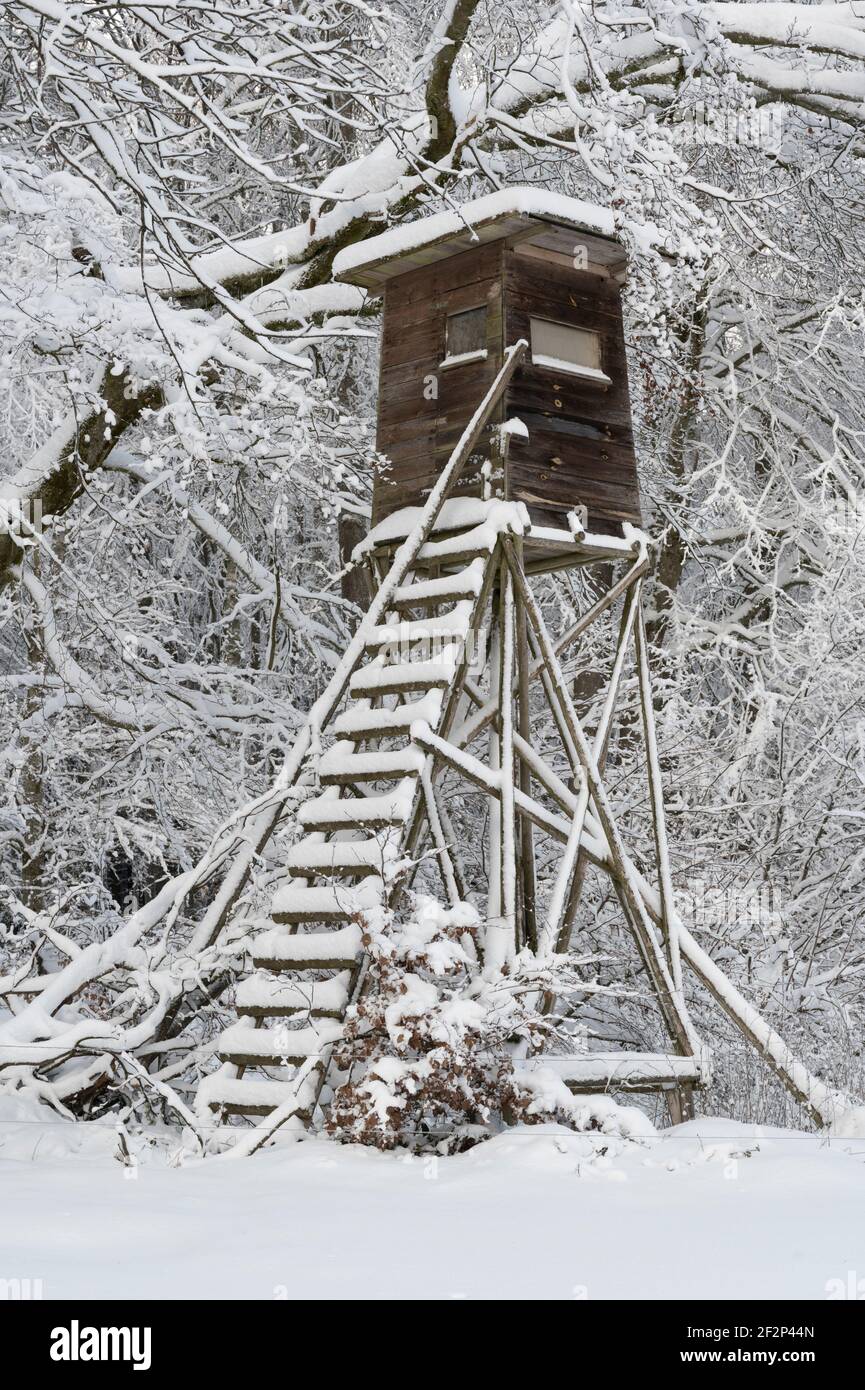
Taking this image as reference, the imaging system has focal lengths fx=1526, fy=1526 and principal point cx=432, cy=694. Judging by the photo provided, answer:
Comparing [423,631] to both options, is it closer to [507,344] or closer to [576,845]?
[576,845]

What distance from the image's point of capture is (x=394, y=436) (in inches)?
360

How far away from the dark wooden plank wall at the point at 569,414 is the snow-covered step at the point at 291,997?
2939 millimetres

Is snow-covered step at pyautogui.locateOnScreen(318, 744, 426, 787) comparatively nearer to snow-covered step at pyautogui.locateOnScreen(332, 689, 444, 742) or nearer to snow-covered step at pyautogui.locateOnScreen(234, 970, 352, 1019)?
snow-covered step at pyautogui.locateOnScreen(332, 689, 444, 742)

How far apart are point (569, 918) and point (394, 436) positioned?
9.93 feet

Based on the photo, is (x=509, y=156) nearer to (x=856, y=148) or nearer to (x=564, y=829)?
(x=856, y=148)

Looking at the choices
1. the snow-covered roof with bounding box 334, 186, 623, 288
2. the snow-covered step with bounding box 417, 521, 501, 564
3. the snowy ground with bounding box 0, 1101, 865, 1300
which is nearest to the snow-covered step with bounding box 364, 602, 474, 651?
the snow-covered step with bounding box 417, 521, 501, 564

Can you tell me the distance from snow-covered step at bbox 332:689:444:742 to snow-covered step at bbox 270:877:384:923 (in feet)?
2.73

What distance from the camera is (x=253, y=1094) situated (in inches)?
266

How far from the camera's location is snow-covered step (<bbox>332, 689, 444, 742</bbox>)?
296 inches

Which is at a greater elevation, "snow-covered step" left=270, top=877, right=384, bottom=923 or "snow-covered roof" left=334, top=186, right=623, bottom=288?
"snow-covered roof" left=334, top=186, right=623, bottom=288

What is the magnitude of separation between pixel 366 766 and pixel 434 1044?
1.80 meters

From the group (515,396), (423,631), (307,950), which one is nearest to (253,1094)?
(307,950)
